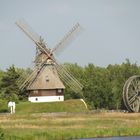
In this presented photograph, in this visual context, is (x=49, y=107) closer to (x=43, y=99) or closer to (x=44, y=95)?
(x=43, y=99)

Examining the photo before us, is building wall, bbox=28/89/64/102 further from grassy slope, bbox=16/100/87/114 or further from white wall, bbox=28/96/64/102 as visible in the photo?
grassy slope, bbox=16/100/87/114

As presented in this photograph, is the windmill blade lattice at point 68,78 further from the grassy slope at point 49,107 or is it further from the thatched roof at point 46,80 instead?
the grassy slope at point 49,107

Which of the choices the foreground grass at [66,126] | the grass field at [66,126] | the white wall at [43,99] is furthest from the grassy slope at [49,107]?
the foreground grass at [66,126]

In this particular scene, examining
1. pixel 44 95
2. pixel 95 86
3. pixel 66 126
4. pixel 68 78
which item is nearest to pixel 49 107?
pixel 68 78

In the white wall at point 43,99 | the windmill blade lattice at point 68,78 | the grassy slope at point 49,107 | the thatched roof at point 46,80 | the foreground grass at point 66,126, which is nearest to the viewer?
the foreground grass at point 66,126

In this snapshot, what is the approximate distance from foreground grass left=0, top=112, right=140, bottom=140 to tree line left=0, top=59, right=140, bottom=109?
677 inches

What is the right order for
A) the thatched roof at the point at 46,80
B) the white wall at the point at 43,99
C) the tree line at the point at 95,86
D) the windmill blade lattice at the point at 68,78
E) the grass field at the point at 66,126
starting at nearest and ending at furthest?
the grass field at the point at 66,126 → the windmill blade lattice at the point at 68,78 → the thatched roof at the point at 46,80 → the white wall at the point at 43,99 → the tree line at the point at 95,86

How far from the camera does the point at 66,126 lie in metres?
58.8

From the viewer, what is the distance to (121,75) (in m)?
118

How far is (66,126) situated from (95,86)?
49200 mm

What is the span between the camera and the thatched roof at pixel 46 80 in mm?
90625

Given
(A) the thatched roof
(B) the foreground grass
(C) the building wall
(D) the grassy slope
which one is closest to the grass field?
(B) the foreground grass

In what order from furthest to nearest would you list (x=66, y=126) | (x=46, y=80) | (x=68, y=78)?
(x=46, y=80), (x=68, y=78), (x=66, y=126)

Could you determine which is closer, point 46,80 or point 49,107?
point 49,107
